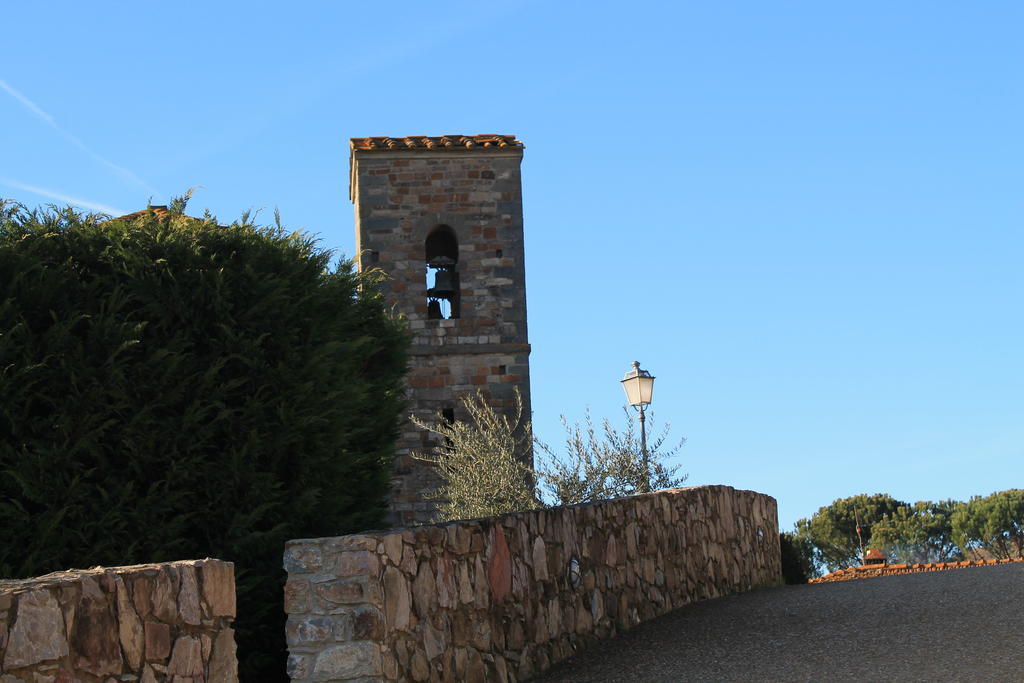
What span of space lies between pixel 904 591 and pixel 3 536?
9.12 meters

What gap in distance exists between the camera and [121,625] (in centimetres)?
563

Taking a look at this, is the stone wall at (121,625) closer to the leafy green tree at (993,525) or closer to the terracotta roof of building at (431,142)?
the terracotta roof of building at (431,142)

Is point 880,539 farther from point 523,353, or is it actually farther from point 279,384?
point 279,384

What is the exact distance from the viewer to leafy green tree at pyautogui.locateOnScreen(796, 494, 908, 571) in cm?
5412

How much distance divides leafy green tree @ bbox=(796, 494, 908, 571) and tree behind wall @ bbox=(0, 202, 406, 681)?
158 ft

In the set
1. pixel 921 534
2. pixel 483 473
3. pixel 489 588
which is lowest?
pixel 921 534

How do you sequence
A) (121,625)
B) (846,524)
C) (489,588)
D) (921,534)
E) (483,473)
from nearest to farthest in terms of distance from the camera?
(121,625) → (489,588) → (483,473) → (921,534) → (846,524)

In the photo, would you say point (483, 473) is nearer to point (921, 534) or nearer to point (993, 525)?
point (993, 525)

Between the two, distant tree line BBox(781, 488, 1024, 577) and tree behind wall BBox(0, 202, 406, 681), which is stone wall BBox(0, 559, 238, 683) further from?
distant tree line BBox(781, 488, 1024, 577)

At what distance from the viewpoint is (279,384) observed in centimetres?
885

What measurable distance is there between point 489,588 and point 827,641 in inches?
118

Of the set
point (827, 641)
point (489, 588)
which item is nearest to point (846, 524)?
point (827, 641)

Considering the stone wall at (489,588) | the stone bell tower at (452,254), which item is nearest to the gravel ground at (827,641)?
the stone wall at (489,588)

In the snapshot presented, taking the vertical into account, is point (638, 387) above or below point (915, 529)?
above
